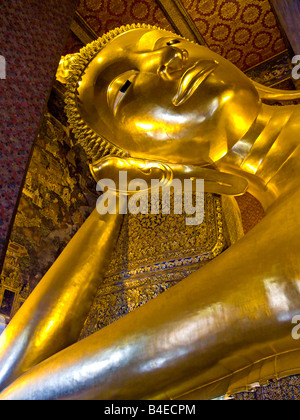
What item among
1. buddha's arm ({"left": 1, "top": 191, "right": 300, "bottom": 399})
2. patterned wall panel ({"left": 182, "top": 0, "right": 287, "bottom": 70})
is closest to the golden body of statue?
buddha's arm ({"left": 1, "top": 191, "right": 300, "bottom": 399})

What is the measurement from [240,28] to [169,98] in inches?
66.5

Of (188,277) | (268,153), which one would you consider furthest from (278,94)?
(188,277)

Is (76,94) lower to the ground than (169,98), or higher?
higher

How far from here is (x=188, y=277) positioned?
33.9 inches

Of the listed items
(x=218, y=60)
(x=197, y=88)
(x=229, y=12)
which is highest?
(x=229, y=12)

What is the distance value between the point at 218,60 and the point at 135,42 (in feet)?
0.87

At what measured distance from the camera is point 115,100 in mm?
1186

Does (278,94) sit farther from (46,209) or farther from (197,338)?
(46,209)

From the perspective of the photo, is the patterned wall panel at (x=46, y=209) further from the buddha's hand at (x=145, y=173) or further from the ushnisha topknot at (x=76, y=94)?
the buddha's hand at (x=145, y=173)
